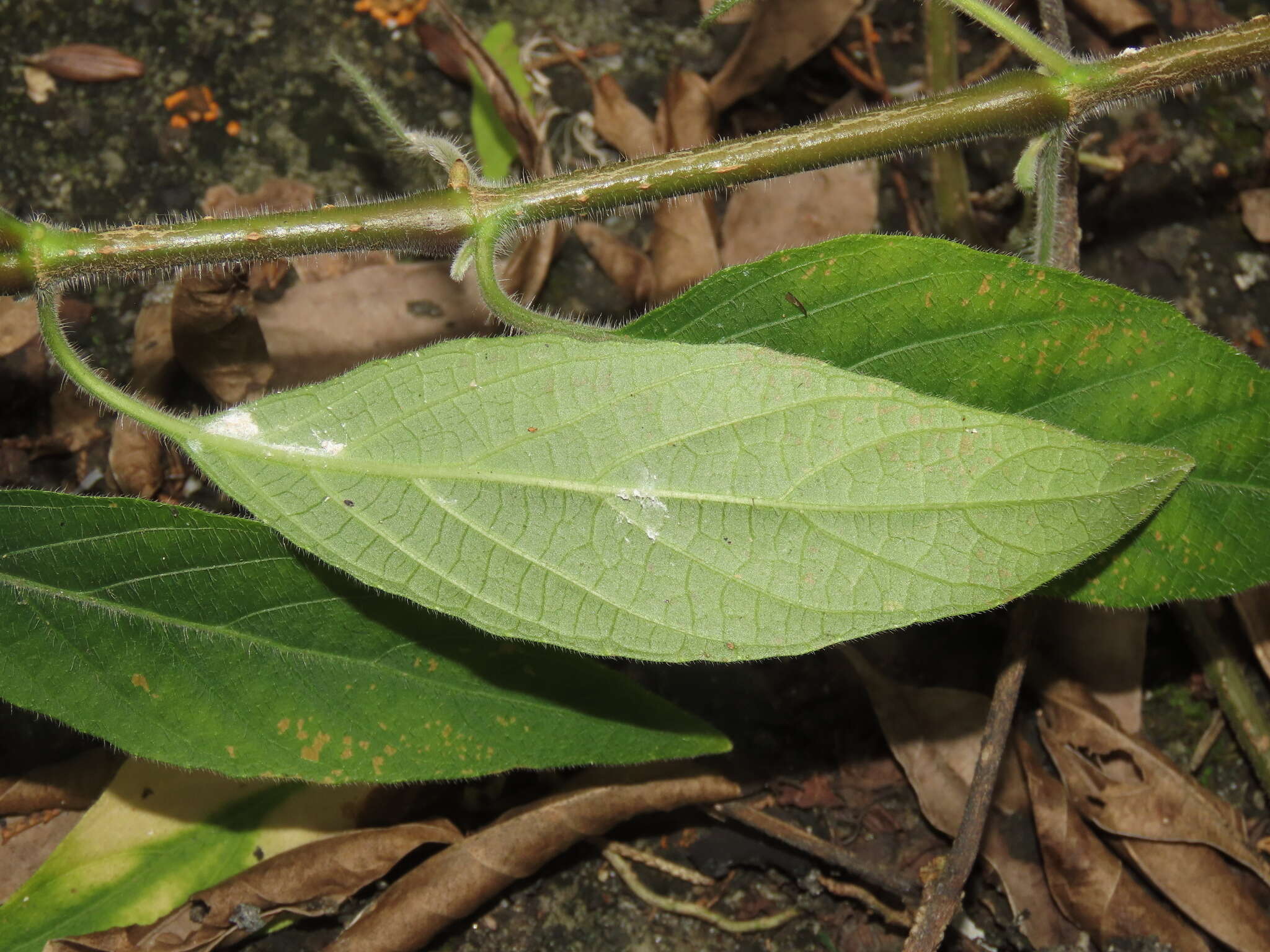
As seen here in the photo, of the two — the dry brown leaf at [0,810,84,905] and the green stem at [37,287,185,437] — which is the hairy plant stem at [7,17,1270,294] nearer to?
the green stem at [37,287,185,437]

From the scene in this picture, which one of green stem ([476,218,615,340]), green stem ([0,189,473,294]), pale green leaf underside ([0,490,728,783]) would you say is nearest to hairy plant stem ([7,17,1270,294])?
green stem ([0,189,473,294])

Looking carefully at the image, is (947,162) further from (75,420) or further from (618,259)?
(75,420)

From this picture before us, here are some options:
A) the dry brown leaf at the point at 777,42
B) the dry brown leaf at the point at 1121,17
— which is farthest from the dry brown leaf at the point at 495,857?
the dry brown leaf at the point at 1121,17

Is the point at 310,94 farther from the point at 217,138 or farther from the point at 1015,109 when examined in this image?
the point at 1015,109

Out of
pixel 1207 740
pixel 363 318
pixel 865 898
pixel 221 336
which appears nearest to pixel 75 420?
pixel 221 336

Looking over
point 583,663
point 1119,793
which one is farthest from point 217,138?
point 1119,793

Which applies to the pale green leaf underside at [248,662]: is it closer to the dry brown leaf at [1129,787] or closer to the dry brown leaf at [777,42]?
the dry brown leaf at [1129,787]
